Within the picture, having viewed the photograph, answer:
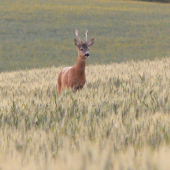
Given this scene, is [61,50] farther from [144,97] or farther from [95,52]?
[144,97]

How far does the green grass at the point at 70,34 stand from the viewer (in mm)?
21891

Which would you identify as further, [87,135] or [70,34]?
[70,34]

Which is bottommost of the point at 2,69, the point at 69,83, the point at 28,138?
the point at 2,69

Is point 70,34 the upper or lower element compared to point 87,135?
lower

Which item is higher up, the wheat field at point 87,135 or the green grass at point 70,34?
the wheat field at point 87,135

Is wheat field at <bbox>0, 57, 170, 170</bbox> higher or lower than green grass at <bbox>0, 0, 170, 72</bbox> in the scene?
higher

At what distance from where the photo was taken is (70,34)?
29188mm

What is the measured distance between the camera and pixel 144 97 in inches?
183

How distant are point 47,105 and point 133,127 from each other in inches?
55.3

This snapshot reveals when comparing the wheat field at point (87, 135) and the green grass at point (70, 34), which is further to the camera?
the green grass at point (70, 34)

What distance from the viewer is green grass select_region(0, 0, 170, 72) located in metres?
21.9

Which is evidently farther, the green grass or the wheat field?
the green grass

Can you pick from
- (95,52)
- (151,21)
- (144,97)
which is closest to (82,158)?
(144,97)

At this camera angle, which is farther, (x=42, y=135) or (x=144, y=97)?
(x=144, y=97)
